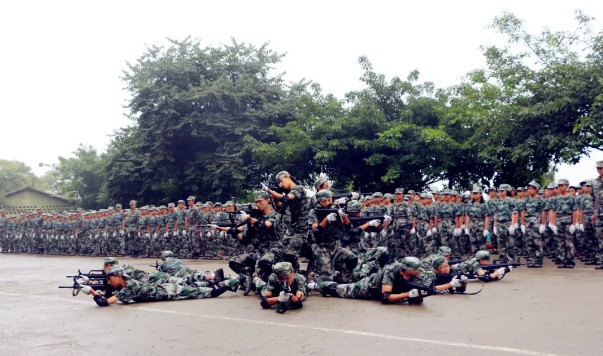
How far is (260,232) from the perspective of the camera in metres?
10.1

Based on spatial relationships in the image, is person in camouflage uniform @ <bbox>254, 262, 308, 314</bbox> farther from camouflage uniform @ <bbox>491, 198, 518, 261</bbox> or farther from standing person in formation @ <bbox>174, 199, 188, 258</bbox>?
standing person in formation @ <bbox>174, 199, 188, 258</bbox>

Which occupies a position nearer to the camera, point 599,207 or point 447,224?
point 599,207

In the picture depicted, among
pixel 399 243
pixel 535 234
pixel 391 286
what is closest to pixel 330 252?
pixel 391 286

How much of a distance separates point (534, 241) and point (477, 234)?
209cm

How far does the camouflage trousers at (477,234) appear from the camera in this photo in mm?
14602

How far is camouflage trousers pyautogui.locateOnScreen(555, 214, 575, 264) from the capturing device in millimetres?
12336

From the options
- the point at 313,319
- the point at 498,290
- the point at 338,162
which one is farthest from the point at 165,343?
the point at 338,162

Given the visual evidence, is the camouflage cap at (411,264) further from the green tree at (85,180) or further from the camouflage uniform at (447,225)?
the green tree at (85,180)

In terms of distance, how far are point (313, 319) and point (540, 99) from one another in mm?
13820

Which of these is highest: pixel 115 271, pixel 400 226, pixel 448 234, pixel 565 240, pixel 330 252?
pixel 400 226

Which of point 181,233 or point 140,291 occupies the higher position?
point 181,233

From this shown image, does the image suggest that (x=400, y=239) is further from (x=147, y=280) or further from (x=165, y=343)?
(x=165, y=343)

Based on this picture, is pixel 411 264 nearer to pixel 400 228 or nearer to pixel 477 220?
pixel 477 220

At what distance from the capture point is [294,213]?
962cm
